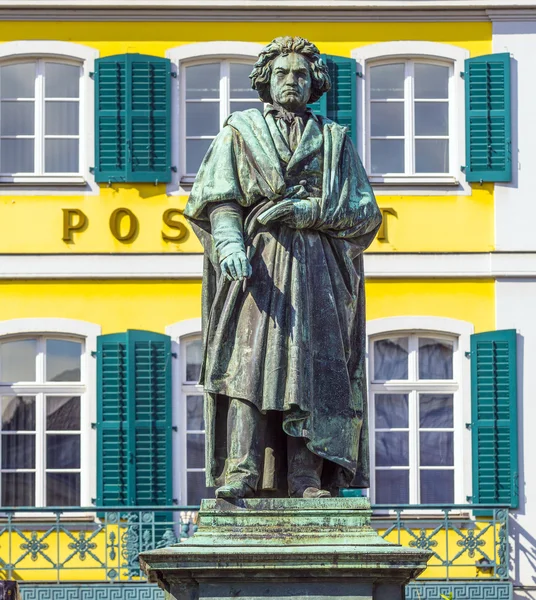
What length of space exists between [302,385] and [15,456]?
1461 cm

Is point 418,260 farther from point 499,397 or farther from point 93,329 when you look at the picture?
point 93,329

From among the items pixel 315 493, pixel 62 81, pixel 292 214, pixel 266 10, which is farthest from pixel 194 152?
pixel 315 493

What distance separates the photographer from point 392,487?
23438mm

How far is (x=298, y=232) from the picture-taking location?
935 cm

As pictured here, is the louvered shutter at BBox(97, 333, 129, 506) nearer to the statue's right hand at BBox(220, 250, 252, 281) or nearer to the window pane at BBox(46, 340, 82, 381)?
the window pane at BBox(46, 340, 82, 381)

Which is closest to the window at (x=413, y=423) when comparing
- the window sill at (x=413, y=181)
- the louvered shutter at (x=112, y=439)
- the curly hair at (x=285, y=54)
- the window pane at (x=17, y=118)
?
the window sill at (x=413, y=181)

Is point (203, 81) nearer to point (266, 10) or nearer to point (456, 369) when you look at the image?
point (266, 10)

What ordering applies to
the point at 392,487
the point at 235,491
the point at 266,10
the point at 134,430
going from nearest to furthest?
the point at 235,491, the point at 134,430, the point at 392,487, the point at 266,10

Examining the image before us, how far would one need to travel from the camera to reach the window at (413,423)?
23469 mm

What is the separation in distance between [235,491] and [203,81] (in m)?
15.1

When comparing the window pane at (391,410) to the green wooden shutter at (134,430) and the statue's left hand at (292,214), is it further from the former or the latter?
the statue's left hand at (292,214)

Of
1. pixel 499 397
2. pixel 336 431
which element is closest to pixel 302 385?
pixel 336 431

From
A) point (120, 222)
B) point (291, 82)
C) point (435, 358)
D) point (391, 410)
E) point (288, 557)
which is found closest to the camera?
point (288, 557)

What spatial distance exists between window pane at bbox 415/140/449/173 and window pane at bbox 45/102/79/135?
3.42 meters
